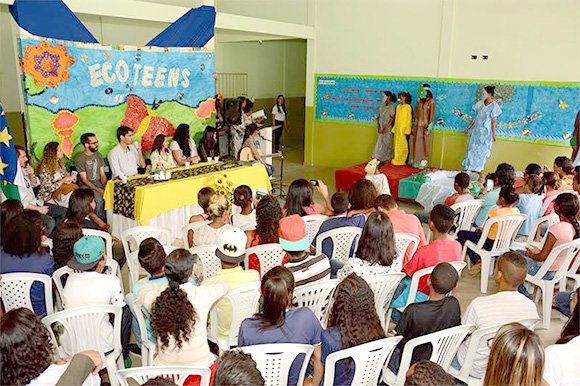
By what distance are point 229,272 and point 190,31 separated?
532 cm

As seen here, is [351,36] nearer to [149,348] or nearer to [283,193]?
[283,193]

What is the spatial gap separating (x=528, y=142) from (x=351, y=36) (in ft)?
12.0

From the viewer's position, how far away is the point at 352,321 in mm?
2141

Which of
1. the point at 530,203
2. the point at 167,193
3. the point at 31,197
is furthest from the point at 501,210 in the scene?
the point at 31,197

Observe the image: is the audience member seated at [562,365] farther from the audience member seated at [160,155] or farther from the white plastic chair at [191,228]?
the audience member seated at [160,155]

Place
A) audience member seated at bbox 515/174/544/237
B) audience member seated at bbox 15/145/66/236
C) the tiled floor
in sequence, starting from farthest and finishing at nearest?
audience member seated at bbox 15/145/66/236, audience member seated at bbox 515/174/544/237, the tiled floor

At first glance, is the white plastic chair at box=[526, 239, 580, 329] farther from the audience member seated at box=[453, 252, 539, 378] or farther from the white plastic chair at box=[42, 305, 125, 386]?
the white plastic chair at box=[42, 305, 125, 386]

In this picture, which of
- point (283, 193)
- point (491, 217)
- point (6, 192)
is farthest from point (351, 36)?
point (6, 192)

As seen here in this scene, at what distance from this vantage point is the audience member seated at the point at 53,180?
482 cm

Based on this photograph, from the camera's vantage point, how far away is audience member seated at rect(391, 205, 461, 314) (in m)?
3.05

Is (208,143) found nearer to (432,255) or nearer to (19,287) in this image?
(19,287)

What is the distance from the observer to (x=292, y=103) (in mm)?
12891

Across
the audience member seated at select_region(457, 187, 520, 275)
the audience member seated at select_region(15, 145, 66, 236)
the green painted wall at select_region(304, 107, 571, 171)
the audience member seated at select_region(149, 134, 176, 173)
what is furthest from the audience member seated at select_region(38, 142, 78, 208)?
the green painted wall at select_region(304, 107, 571, 171)

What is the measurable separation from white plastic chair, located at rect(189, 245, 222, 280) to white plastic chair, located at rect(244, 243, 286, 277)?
0.24 meters
